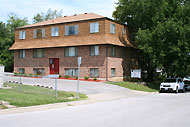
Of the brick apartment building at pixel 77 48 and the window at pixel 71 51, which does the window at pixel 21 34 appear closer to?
the brick apartment building at pixel 77 48

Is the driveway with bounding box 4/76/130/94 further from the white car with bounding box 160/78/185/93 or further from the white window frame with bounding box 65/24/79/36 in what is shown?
the white window frame with bounding box 65/24/79/36

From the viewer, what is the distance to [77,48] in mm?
34594

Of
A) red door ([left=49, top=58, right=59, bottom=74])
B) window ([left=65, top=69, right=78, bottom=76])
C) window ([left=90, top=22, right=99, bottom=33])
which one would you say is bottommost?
window ([left=65, top=69, right=78, bottom=76])

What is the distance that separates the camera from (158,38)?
2939 cm

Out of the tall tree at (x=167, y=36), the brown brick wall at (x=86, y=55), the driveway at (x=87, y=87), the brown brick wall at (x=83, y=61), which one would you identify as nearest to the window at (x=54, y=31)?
the brown brick wall at (x=86, y=55)

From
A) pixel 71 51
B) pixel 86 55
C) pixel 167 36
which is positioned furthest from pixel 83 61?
pixel 167 36

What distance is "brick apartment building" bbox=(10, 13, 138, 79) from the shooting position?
107 ft

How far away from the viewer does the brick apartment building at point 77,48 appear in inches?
1278

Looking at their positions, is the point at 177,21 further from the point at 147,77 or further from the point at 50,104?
the point at 50,104

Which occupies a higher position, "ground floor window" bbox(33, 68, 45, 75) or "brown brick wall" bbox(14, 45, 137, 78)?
"brown brick wall" bbox(14, 45, 137, 78)

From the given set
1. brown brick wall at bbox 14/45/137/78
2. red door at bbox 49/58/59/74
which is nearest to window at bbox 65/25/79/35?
brown brick wall at bbox 14/45/137/78

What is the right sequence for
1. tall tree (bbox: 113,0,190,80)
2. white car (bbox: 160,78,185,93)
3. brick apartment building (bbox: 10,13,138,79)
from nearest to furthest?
white car (bbox: 160,78,185,93) → tall tree (bbox: 113,0,190,80) → brick apartment building (bbox: 10,13,138,79)

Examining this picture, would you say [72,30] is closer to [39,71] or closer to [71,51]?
[71,51]

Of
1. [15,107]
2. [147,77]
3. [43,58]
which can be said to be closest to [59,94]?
[15,107]
